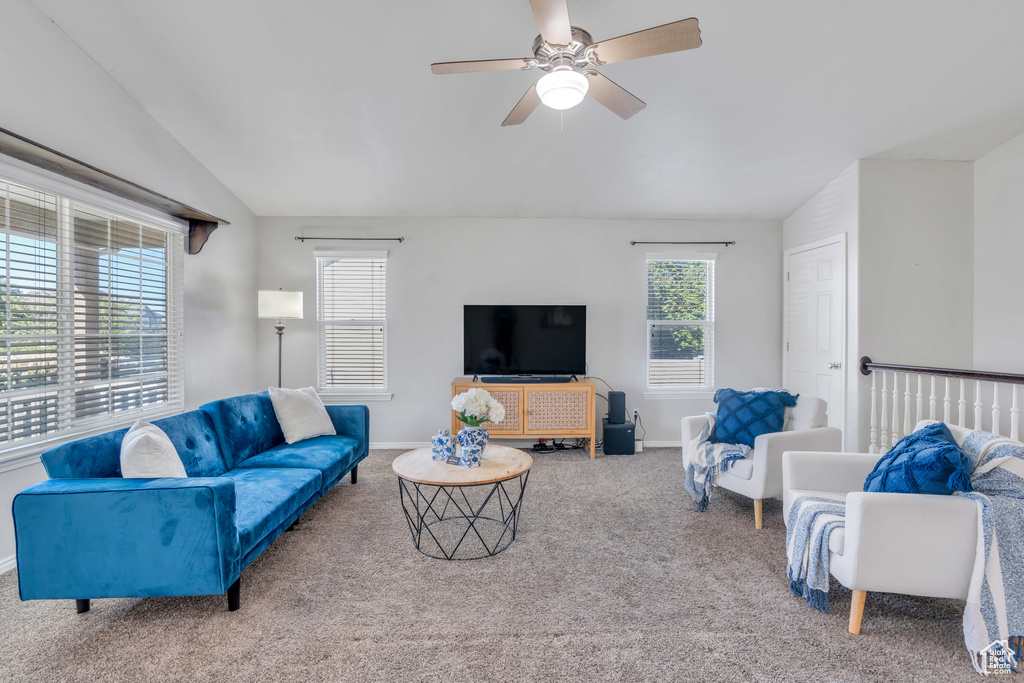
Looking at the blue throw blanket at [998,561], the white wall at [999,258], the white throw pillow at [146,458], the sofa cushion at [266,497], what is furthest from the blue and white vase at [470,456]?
the white wall at [999,258]

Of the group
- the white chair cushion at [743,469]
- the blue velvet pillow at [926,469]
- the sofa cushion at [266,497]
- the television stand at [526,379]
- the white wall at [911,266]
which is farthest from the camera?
the television stand at [526,379]

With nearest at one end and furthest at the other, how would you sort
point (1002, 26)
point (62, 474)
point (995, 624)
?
point (995, 624)
point (62, 474)
point (1002, 26)

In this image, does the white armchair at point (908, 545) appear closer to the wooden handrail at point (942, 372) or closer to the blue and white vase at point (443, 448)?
the wooden handrail at point (942, 372)

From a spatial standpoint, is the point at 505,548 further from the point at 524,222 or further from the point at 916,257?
the point at 916,257

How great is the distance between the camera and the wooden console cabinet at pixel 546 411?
172 inches

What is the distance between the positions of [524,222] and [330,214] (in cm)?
190

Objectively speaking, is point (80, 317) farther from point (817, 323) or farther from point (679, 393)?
point (817, 323)

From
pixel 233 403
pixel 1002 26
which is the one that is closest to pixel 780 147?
pixel 1002 26

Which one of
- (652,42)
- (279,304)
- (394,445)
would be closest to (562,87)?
(652,42)

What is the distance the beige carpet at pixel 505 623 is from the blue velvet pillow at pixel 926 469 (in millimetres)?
561

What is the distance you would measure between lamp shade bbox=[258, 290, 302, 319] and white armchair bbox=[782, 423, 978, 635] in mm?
4011

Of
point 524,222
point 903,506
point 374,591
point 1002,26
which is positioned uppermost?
point 1002,26

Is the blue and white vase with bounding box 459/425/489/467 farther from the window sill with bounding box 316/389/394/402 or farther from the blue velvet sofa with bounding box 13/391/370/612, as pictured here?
the window sill with bounding box 316/389/394/402

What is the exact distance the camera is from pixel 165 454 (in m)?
2.08
